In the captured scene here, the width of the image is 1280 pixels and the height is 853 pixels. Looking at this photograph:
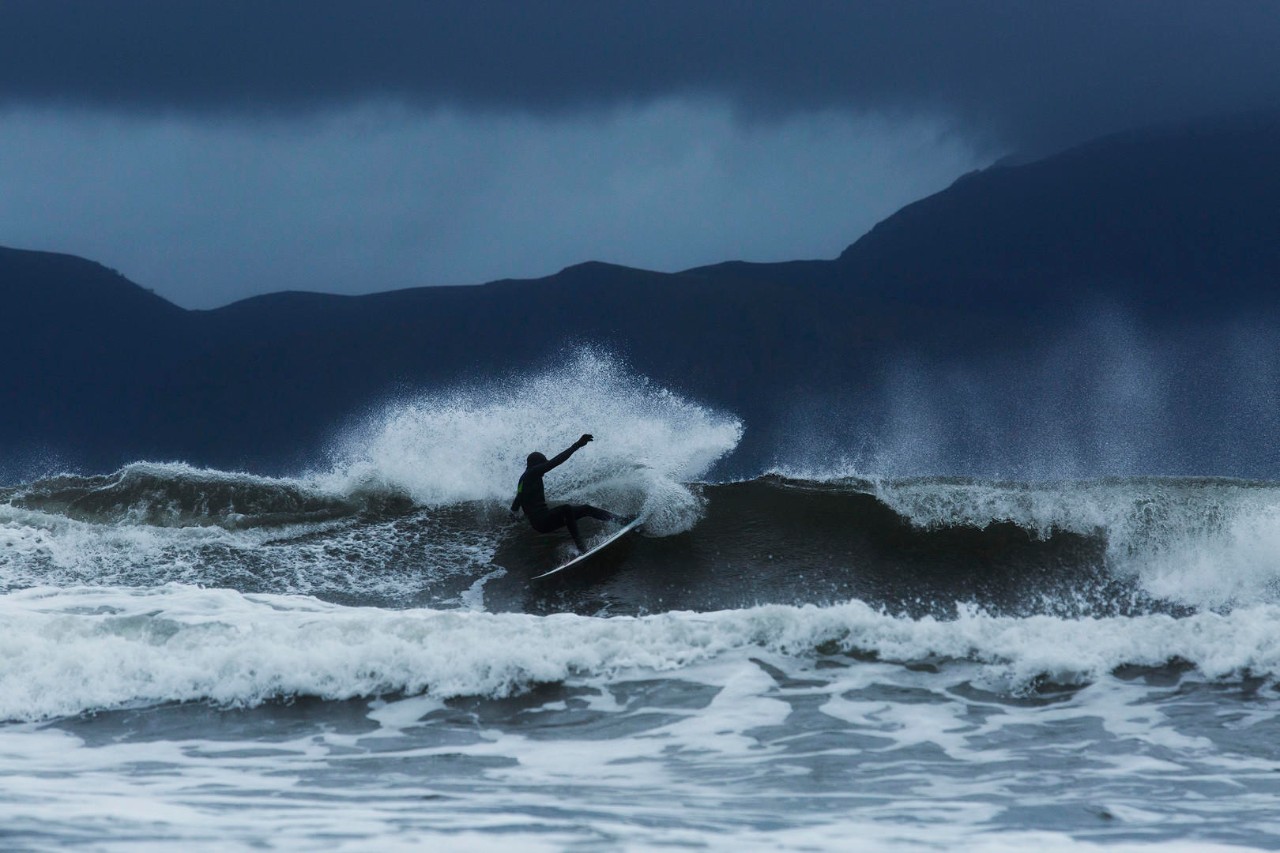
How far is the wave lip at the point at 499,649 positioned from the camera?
8391 millimetres

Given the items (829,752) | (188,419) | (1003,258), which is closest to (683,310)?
(1003,258)

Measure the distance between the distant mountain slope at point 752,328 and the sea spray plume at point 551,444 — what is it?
3144 inches

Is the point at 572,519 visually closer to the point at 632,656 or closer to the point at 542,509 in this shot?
the point at 542,509

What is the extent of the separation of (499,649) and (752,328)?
96.4 m

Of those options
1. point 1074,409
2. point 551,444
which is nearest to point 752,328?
point 1074,409

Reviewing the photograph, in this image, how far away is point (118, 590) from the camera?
36.5 feet

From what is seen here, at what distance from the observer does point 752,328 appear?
341 feet

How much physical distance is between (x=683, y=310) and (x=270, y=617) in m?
98.8

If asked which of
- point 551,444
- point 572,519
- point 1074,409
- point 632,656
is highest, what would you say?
point 1074,409

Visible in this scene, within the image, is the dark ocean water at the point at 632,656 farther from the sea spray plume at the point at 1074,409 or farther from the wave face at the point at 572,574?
the sea spray plume at the point at 1074,409

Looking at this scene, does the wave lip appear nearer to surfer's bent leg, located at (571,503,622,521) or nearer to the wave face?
the wave face

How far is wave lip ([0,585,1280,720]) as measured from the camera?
8.39 meters

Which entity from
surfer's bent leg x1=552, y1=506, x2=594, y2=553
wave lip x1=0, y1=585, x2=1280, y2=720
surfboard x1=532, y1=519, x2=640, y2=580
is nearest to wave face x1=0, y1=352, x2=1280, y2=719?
wave lip x1=0, y1=585, x2=1280, y2=720

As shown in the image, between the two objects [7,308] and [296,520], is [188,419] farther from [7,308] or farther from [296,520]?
[296,520]
